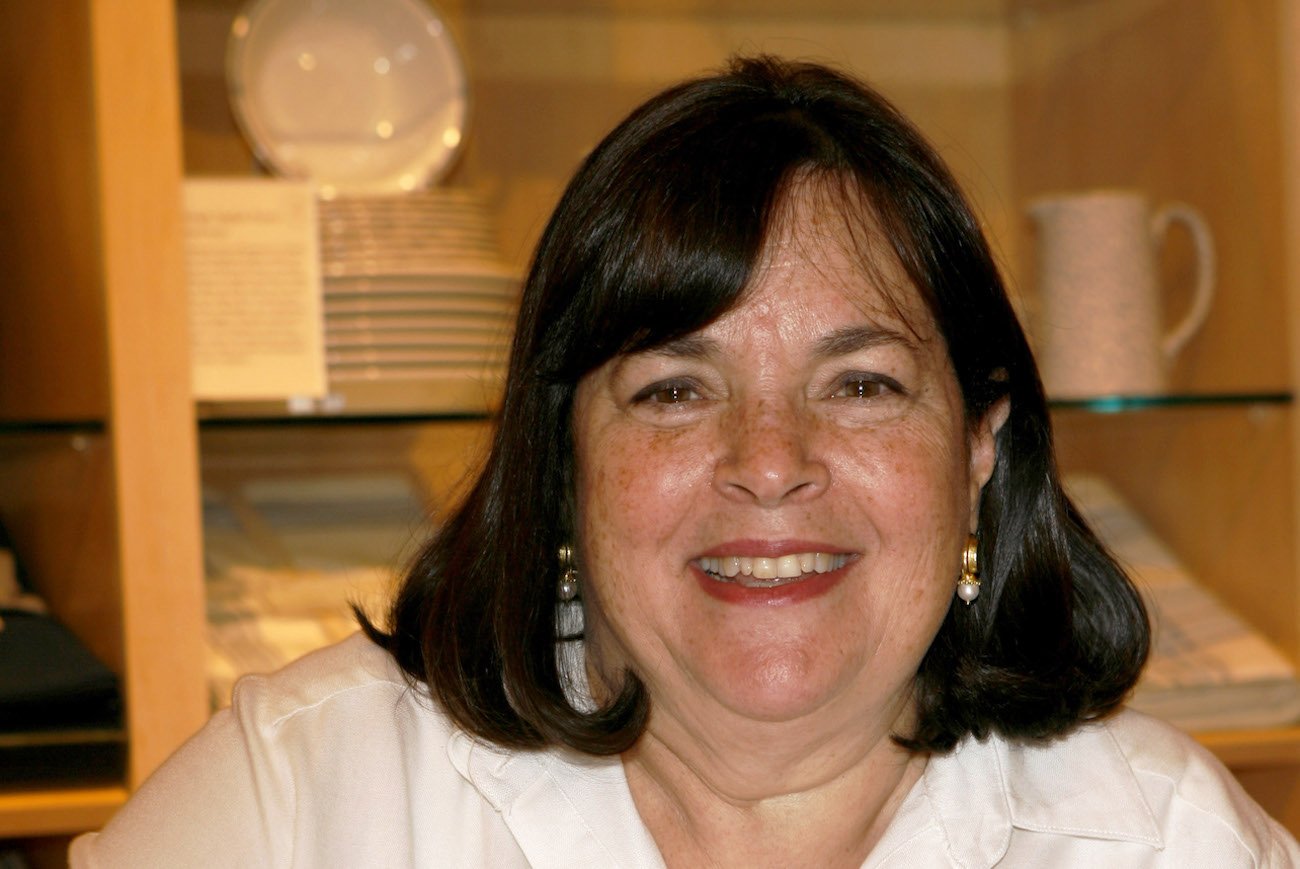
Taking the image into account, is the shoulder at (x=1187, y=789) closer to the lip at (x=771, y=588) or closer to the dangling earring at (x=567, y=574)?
the lip at (x=771, y=588)

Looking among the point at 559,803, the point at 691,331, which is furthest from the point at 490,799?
the point at 691,331

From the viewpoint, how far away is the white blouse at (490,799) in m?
1.17

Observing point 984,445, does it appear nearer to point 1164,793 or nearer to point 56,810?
point 1164,793

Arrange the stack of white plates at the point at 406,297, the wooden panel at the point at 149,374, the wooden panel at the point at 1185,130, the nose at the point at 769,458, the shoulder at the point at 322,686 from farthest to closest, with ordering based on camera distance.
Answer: the wooden panel at the point at 1185,130, the stack of white plates at the point at 406,297, the wooden panel at the point at 149,374, the shoulder at the point at 322,686, the nose at the point at 769,458

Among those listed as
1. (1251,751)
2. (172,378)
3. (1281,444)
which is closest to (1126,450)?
(1281,444)

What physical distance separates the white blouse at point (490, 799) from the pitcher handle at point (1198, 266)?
23.5 inches

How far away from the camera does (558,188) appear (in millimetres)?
1968

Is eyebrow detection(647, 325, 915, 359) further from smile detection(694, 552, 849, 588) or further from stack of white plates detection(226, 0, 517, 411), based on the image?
stack of white plates detection(226, 0, 517, 411)

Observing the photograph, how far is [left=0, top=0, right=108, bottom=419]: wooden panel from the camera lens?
1458mm

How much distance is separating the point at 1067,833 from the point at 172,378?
862 mm

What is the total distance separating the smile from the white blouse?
22cm

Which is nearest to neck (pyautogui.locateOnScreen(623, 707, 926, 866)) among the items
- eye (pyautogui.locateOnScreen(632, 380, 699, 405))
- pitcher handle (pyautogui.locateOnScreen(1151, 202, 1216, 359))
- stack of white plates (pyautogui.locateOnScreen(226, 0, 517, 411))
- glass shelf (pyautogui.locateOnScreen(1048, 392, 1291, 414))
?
eye (pyautogui.locateOnScreen(632, 380, 699, 405))

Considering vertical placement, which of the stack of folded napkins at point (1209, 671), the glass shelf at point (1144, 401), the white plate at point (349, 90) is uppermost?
the white plate at point (349, 90)

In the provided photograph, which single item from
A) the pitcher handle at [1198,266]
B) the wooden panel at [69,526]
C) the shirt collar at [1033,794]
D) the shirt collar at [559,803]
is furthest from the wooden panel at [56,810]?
the pitcher handle at [1198,266]
